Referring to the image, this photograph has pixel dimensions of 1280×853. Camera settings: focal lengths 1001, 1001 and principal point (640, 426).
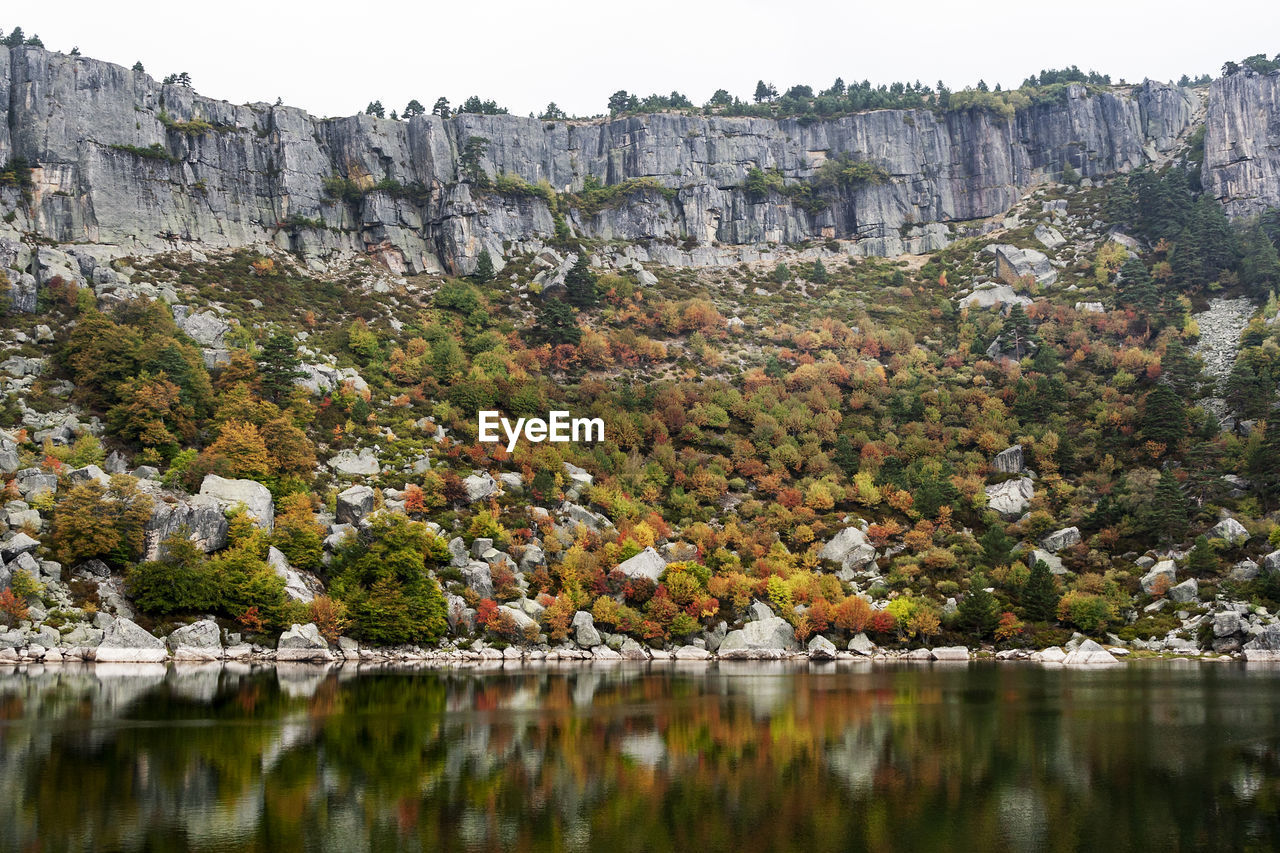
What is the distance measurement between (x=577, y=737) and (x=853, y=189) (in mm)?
129524

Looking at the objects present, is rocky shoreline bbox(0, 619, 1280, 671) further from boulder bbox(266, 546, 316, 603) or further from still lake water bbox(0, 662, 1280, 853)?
still lake water bbox(0, 662, 1280, 853)

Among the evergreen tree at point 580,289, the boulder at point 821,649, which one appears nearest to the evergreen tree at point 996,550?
the boulder at point 821,649

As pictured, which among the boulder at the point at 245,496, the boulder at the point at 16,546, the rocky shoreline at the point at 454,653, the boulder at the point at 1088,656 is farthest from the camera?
the boulder at the point at 245,496

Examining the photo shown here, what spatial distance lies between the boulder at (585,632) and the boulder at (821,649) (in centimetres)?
1591

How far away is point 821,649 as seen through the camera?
74438mm

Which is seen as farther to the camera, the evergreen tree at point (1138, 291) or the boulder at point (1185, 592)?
the evergreen tree at point (1138, 291)

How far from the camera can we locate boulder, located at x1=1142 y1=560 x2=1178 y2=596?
245ft

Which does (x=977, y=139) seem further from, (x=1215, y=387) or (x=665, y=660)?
(x=665, y=660)

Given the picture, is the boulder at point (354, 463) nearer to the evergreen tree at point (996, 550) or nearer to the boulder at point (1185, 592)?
the evergreen tree at point (996, 550)

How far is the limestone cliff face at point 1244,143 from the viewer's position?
428 ft

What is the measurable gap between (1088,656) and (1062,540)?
15419 millimetres

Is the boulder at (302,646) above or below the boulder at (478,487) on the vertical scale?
below

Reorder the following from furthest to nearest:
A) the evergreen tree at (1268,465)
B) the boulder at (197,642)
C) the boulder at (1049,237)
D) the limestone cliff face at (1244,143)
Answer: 1. the boulder at (1049,237)
2. the limestone cliff face at (1244,143)
3. the evergreen tree at (1268,465)
4. the boulder at (197,642)

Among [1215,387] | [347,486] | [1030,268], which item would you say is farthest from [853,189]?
[347,486]
